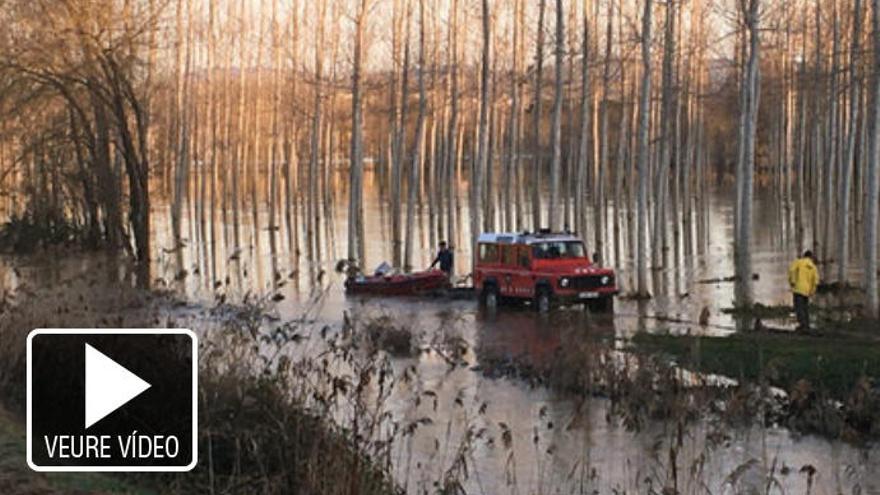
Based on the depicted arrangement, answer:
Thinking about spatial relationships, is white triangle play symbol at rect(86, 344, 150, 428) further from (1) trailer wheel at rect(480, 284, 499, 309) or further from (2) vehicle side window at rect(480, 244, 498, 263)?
(2) vehicle side window at rect(480, 244, 498, 263)

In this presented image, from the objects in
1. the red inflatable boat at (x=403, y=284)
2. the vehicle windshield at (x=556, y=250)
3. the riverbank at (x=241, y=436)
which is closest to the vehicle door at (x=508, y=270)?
the vehicle windshield at (x=556, y=250)

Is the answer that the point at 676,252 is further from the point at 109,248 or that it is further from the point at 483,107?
the point at 109,248

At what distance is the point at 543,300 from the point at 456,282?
7.55 m

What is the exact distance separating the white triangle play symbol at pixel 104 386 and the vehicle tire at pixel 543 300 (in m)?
24.1

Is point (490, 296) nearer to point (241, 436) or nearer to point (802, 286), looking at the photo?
point (802, 286)

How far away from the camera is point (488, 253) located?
3117 centimetres

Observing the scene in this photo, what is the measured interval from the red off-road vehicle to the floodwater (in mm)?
479

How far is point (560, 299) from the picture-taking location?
2834cm

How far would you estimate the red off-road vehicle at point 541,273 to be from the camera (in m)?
28.3

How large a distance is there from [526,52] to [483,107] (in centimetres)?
1994

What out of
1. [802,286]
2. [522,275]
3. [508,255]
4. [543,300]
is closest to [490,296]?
[508,255]

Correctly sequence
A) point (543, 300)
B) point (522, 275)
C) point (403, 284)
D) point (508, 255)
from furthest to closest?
point (403, 284) < point (508, 255) < point (522, 275) < point (543, 300)

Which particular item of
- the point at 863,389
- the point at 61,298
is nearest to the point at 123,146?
the point at 61,298

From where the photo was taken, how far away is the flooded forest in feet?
36.6
